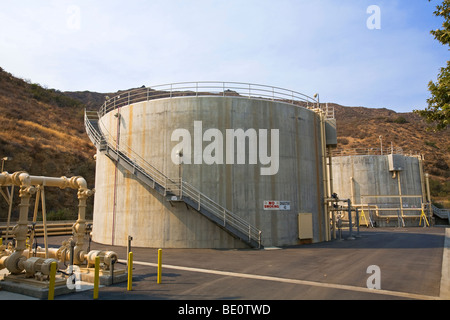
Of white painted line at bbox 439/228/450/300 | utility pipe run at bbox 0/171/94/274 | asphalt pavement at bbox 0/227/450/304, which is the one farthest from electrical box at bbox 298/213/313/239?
utility pipe run at bbox 0/171/94/274

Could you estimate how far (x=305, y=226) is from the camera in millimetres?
21422

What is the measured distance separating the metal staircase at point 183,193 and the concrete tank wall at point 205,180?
0.38m

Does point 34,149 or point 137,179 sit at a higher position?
point 34,149

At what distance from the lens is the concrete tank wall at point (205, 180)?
1966cm

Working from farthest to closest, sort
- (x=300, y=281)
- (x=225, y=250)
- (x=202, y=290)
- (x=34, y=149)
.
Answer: (x=34, y=149)
(x=225, y=250)
(x=300, y=281)
(x=202, y=290)

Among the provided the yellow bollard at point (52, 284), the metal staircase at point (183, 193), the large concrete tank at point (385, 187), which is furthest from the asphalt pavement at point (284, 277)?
the large concrete tank at point (385, 187)

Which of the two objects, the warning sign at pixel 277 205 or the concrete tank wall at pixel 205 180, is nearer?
the concrete tank wall at pixel 205 180

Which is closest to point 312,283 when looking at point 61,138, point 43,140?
point 43,140

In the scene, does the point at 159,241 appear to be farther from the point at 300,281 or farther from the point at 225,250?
the point at 300,281

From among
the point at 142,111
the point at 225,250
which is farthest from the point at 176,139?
the point at 225,250

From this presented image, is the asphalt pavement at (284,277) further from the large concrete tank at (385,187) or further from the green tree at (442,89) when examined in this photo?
the large concrete tank at (385,187)

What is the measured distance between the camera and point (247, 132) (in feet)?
67.9

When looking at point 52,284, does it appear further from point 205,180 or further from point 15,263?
point 205,180
